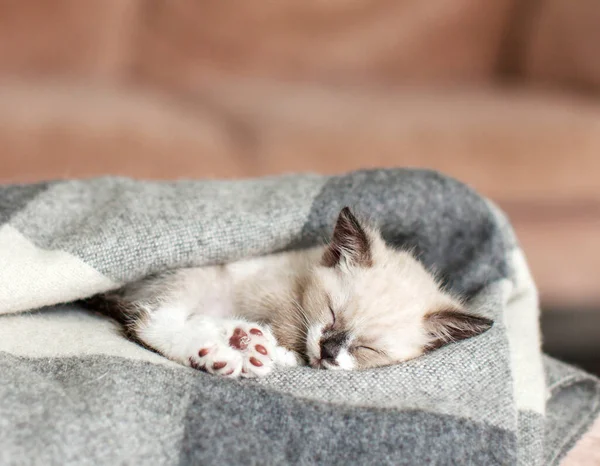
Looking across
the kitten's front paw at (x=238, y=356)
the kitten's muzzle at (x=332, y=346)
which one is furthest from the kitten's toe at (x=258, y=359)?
the kitten's muzzle at (x=332, y=346)

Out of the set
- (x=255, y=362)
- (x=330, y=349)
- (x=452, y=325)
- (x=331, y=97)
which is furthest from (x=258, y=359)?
(x=331, y=97)

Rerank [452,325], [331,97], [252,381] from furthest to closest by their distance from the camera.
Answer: [331,97] < [452,325] < [252,381]

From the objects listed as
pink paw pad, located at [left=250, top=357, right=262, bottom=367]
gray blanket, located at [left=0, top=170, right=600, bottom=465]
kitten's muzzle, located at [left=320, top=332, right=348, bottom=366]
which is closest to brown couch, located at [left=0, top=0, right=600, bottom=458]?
gray blanket, located at [left=0, top=170, right=600, bottom=465]

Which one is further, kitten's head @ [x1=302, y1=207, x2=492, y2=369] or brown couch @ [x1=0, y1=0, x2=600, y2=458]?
brown couch @ [x1=0, y1=0, x2=600, y2=458]

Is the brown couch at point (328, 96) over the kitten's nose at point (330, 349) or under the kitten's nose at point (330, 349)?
over

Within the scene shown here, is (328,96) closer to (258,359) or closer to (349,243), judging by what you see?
(349,243)

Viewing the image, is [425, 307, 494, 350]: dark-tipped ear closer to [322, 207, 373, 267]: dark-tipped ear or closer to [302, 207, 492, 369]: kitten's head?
[302, 207, 492, 369]: kitten's head

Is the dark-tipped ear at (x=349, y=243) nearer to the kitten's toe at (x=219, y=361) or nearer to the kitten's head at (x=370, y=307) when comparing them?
the kitten's head at (x=370, y=307)
